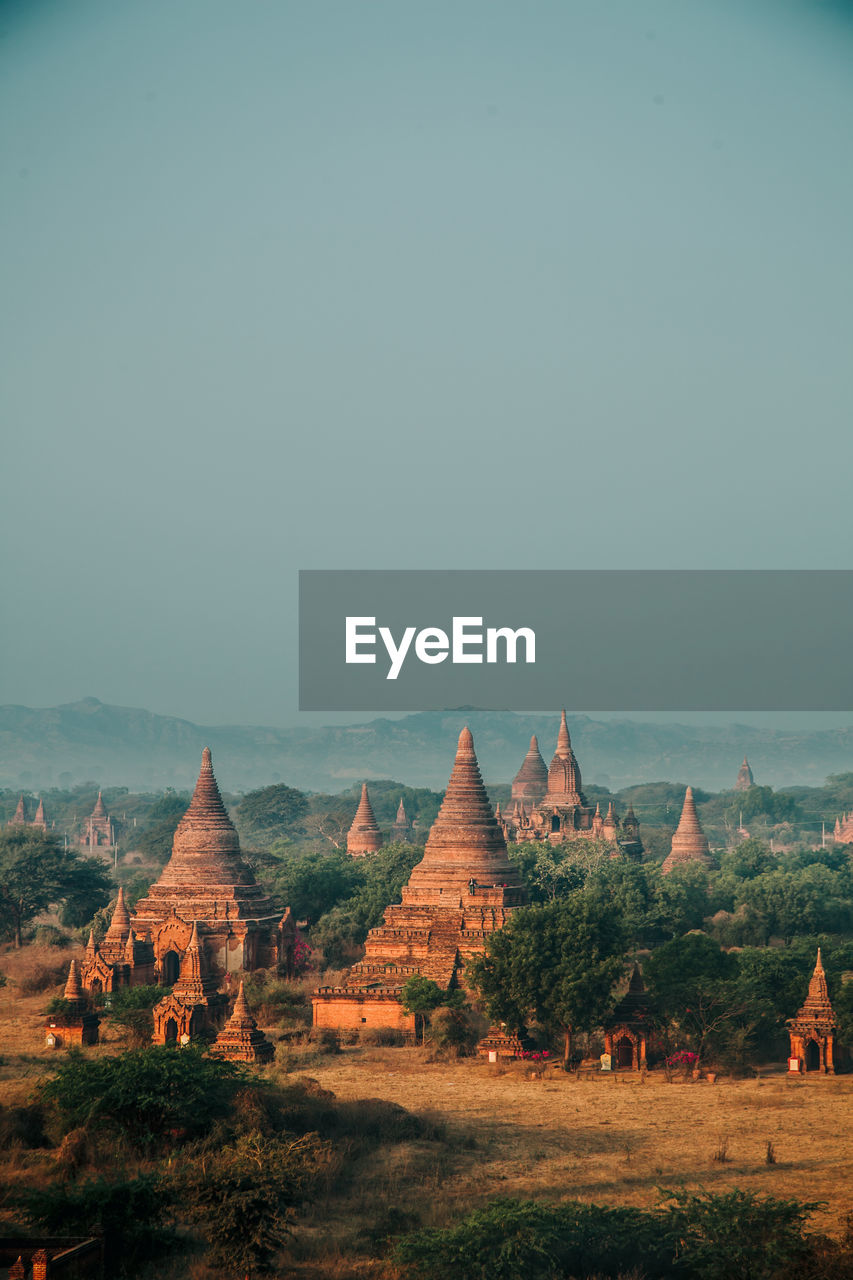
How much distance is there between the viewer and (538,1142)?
1364 inches

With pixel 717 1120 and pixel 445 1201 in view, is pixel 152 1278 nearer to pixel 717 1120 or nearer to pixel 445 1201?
pixel 445 1201

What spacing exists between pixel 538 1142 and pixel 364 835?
63638mm

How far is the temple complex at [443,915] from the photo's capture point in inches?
2007

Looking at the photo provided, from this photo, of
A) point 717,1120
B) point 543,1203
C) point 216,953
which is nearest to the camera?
point 543,1203

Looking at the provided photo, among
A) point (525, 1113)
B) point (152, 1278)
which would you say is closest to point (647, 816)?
point (525, 1113)

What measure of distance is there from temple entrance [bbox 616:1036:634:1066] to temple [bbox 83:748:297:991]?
1613 cm

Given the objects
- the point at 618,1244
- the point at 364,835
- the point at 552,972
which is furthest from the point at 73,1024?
the point at 364,835

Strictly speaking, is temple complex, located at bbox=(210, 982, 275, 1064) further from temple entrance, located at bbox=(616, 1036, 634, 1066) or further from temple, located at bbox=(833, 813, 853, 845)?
temple, located at bbox=(833, 813, 853, 845)

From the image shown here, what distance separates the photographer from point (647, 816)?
188 m

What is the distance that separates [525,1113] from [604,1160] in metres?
5.46

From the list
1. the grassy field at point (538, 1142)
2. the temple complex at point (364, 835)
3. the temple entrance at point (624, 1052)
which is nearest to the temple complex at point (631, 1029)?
the temple entrance at point (624, 1052)

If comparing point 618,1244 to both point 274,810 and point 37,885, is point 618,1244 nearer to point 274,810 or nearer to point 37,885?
point 37,885

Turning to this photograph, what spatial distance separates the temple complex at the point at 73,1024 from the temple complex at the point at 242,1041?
5.46 meters

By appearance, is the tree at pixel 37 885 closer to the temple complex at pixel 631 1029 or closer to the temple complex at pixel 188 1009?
the temple complex at pixel 188 1009
